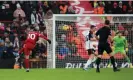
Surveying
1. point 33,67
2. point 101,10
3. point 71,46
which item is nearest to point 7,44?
point 33,67

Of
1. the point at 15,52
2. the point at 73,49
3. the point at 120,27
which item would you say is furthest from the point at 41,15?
the point at 120,27

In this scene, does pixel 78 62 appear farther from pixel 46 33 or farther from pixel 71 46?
pixel 46 33

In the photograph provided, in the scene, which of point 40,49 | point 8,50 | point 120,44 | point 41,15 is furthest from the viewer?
point 41,15

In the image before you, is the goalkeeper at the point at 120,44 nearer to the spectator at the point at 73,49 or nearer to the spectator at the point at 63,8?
the spectator at the point at 73,49

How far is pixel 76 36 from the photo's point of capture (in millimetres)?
21203

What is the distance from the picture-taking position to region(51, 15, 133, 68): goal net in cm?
2072

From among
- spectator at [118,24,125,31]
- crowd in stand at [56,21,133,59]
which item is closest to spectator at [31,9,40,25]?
crowd in stand at [56,21,133,59]

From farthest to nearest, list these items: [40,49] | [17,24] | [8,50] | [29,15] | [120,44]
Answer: [29,15], [17,24], [40,49], [8,50], [120,44]

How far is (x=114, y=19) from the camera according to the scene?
21.2 meters

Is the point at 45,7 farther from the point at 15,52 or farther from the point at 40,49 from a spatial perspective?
the point at 15,52

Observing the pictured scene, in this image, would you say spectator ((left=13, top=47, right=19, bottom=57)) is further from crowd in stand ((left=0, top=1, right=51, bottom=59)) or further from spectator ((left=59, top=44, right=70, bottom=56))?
spectator ((left=59, top=44, right=70, bottom=56))

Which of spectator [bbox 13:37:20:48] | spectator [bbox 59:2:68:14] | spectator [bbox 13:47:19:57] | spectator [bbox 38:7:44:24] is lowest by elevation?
spectator [bbox 13:47:19:57]

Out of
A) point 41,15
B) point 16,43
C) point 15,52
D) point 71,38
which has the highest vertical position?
point 41,15

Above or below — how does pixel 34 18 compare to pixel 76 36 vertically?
above
